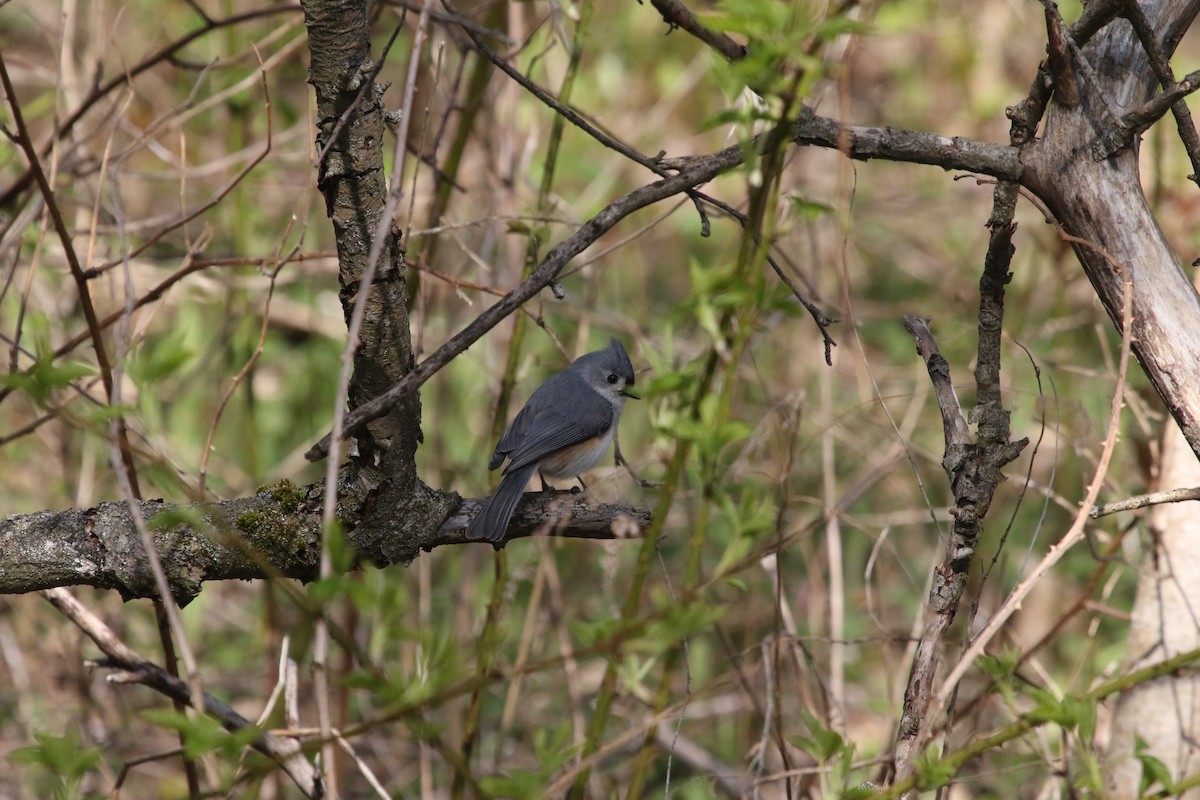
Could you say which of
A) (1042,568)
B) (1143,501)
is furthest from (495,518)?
(1143,501)

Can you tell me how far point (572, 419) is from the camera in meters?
3.71

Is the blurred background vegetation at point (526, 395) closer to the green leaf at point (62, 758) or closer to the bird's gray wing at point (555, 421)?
the bird's gray wing at point (555, 421)

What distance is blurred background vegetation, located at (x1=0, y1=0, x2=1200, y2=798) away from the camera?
2949mm

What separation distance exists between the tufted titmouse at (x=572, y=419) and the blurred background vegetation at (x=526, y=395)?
0.22 meters

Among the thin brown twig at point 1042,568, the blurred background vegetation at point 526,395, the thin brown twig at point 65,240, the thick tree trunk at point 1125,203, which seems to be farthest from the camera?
the blurred background vegetation at point 526,395

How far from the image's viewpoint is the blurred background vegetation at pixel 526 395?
2949mm

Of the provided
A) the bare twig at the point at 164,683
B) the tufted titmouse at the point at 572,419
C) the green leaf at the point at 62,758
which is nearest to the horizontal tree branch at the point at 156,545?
the bare twig at the point at 164,683

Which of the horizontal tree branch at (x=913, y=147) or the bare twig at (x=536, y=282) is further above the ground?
the horizontal tree branch at (x=913, y=147)

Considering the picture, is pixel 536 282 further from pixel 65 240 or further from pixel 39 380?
pixel 65 240

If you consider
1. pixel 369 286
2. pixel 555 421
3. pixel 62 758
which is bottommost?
pixel 62 758

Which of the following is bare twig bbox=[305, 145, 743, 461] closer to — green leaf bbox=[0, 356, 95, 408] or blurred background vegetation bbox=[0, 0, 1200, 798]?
blurred background vegetation bbox=[0, 0, 1200, 798]

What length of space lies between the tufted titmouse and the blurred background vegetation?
0.71 ft

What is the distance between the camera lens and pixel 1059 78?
197cm

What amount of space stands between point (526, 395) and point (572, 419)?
173 cm
